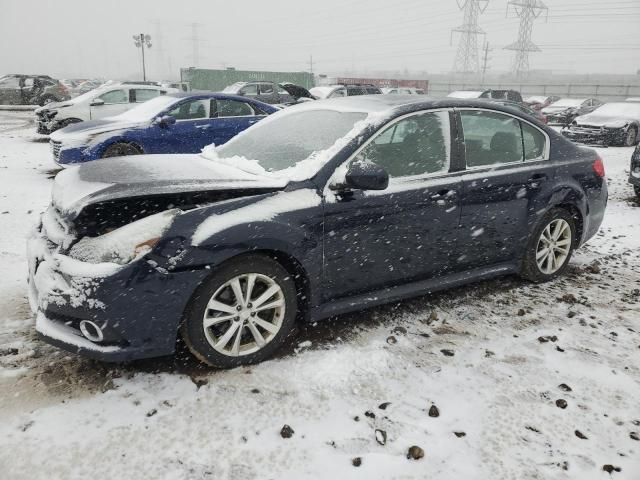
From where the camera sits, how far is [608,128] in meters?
15.1

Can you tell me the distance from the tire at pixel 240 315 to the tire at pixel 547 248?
93.7 inches

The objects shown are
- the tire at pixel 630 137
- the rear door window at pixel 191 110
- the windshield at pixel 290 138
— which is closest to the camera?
the windshield at pixel 290 138

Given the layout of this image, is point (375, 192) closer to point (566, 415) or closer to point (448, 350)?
point (448, 350)

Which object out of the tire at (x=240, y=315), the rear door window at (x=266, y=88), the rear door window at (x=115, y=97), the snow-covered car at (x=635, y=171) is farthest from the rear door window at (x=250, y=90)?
the tire at (x=240, y=315)

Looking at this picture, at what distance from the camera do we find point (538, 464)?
8.04 ft

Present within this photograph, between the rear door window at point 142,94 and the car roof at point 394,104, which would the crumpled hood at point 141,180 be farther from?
the rear door window at point 142,94

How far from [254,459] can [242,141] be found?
2.63m

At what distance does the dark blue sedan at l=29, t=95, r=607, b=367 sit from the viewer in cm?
273

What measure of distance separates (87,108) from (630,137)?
1543cm

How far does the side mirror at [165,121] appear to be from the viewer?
26.1ft

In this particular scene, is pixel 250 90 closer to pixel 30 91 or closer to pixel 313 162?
pixel 30 91

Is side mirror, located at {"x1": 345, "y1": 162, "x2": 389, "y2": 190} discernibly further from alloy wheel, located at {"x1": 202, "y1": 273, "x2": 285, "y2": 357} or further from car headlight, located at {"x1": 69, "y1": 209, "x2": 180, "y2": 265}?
car headlight, located at {"x1": 69, "y1": 209, "x2": 180, "y2": 265}

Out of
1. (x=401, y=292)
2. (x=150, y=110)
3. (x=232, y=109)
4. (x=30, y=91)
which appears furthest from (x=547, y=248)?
(x=30, y=91)

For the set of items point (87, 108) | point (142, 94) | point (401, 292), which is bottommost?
point (401, 292)
